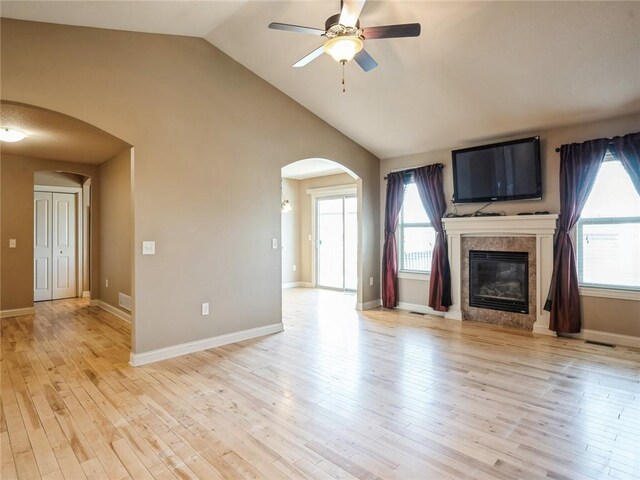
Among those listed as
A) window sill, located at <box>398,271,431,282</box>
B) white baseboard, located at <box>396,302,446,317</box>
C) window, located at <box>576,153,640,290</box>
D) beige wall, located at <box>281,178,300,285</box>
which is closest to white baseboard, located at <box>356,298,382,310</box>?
white baseboard, located at <box>396,302,446,317</box>

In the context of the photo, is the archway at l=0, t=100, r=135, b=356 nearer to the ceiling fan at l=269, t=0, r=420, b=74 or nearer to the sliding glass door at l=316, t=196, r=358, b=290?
the ceiling fan at l=269, t=0, r=420, b=74

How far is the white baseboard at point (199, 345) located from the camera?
367 centimetres

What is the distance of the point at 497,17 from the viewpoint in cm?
319

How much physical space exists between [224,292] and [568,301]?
4.18 metres

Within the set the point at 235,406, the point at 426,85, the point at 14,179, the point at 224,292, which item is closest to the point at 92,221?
the point at 14,179

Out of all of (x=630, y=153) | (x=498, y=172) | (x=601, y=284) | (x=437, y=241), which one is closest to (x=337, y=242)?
(x=437, y=241)

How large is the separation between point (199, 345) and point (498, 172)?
4.47 meters

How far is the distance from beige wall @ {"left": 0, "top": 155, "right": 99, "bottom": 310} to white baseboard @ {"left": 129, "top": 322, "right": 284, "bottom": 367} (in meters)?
3.66

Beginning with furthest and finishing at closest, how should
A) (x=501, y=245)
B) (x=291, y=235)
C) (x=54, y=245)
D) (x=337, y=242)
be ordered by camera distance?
(x=291, y=235)
(x=337, y=242)
(x=54, y=245)
(x=501, y=245)

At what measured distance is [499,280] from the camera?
5.15 meters

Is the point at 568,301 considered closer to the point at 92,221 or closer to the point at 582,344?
the point at 582,344

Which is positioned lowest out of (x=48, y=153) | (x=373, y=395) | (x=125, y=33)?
(x=373, y=395)

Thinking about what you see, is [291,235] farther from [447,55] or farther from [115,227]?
[447,55]

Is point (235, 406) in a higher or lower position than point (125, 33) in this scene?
lower
